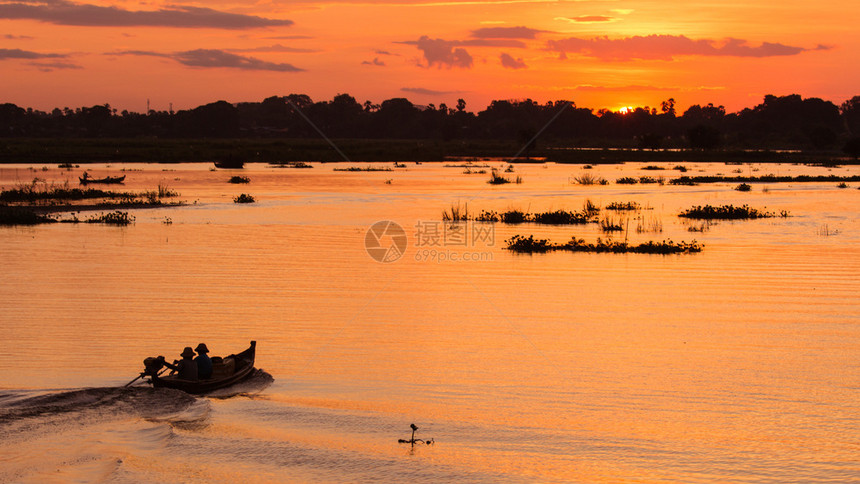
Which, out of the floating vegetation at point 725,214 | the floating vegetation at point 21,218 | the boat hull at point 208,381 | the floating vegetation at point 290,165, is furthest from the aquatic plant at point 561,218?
the floating vegetation at point 290,165

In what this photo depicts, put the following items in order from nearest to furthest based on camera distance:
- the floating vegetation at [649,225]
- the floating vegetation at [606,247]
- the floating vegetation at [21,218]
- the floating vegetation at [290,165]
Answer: the floating vegetation at [606,247]
the floating vegetation at [649,225]
the floating vegetation at [21,218]
the floating vegetation at [290,165]

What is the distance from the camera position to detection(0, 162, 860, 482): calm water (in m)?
10.3

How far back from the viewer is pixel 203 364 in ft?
40.5

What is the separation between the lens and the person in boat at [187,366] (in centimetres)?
1214

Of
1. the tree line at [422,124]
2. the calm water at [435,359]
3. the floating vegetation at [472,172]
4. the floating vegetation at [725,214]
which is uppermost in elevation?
the tree line at [422,124]

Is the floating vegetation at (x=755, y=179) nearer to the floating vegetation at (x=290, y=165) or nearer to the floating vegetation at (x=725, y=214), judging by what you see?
the floating vegetation at (x=725, y=214)

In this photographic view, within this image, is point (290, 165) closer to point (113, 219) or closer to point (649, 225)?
point (113, 219)

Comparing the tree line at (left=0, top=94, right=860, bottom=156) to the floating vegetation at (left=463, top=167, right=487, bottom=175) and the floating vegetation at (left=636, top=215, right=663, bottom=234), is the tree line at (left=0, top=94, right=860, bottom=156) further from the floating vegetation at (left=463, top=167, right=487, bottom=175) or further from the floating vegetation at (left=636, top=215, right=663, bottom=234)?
the floating vegetation at (left=636, top=215, right=663, bottom=234)

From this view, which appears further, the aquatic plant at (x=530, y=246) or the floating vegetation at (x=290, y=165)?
the floating vegetation at (x=290, y=165)

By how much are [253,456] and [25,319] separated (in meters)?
9.58
